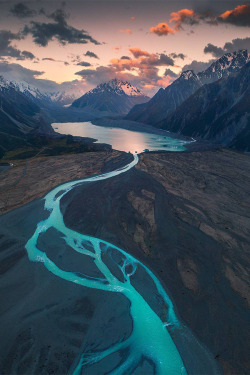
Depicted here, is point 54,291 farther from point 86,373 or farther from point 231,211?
point 231,211

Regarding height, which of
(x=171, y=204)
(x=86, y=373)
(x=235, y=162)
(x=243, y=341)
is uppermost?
(x=235, y=162)

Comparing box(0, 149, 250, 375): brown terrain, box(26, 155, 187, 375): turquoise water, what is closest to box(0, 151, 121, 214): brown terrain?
box(0, 149, 250, 375): brown terrain

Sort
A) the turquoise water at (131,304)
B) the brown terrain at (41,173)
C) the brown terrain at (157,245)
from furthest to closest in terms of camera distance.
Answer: the brown terrain at (41,173)
the brown terrain at (157,245)
the turquoise water at (131,304)

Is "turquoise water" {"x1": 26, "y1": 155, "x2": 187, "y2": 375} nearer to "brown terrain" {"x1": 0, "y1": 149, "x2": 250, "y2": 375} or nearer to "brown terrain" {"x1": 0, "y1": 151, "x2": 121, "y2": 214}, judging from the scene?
"brown terrain" {"x1": 0, "y1": 149, "x2": 250, "y2": 375}

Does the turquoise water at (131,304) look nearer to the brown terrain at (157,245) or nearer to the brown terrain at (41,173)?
the brown terrain at (157,245)

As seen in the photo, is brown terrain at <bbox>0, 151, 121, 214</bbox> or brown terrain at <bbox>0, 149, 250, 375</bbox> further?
brown terrain at <bbox>0, 151, 121, 214</bbox>

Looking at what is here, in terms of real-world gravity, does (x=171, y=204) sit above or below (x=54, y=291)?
above

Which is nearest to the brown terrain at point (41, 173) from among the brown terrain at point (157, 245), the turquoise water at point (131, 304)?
the brown terrain at point (157, 245)

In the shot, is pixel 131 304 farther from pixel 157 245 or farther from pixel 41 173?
pixel 41 173

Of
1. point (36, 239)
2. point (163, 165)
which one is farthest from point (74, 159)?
point (36, 239)
